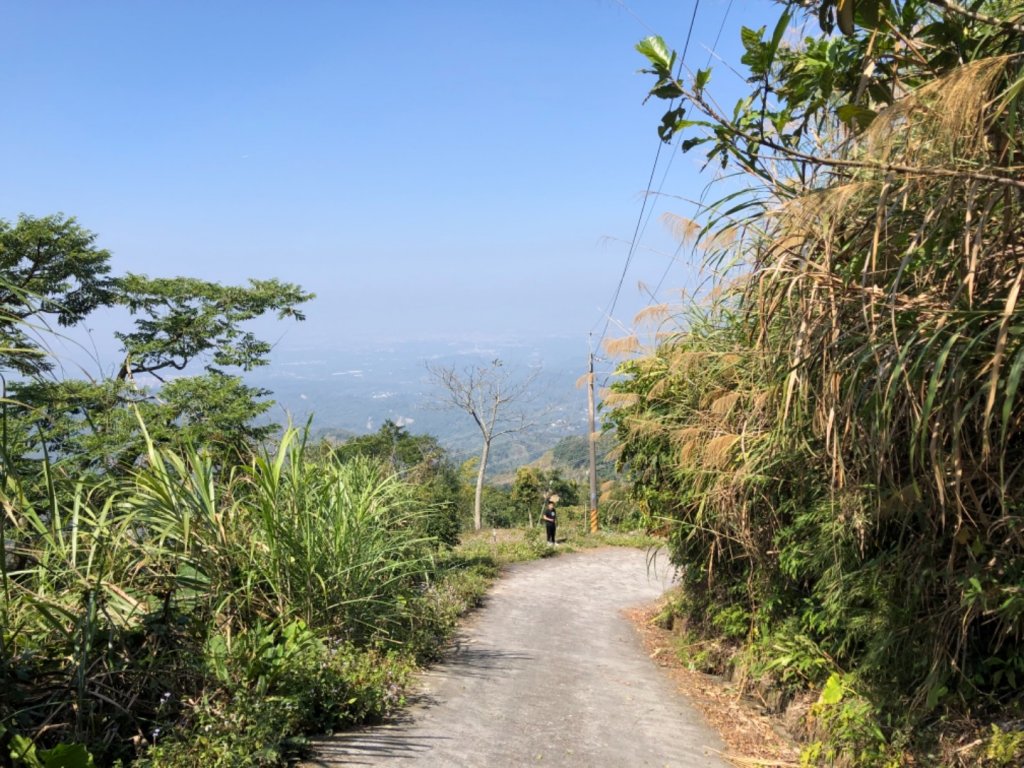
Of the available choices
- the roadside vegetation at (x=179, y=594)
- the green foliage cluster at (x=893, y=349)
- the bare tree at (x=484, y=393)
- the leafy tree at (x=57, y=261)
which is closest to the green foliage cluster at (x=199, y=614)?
the roadside vegetation at (x=179, y=594)

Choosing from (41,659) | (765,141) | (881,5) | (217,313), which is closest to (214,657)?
(41,659)

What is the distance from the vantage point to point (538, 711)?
5281mm

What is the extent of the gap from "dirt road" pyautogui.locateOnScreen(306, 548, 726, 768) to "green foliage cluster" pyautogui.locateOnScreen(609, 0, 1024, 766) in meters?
1.02

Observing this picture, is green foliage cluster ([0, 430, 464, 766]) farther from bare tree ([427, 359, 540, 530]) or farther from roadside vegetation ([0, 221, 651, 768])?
bare tree ([427, 359, 540, 530])

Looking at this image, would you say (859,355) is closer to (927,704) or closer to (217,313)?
(927,704)

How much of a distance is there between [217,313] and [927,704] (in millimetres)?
19695

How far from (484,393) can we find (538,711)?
3025 cm

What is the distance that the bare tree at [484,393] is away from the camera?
34.6 metres

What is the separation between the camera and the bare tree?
34625mm

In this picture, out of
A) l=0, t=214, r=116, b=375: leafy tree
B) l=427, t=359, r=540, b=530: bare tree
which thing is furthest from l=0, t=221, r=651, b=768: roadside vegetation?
l=427, t=359, r=540, b=530: bare tree

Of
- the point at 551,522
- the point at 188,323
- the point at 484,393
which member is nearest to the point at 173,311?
the point at 188,323

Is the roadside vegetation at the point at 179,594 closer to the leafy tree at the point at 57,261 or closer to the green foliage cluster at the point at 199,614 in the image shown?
the green foliage cluster at the point at 199,614

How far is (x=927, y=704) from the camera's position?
12.2 feet

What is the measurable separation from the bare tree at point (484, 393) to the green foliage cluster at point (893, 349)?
29293 millimetres
